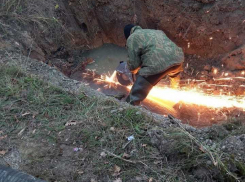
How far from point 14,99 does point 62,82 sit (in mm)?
878

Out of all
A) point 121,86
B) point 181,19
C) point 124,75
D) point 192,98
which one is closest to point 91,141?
point 124,75

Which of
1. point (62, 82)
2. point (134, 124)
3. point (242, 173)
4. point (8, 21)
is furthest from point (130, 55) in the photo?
point (242, 173)

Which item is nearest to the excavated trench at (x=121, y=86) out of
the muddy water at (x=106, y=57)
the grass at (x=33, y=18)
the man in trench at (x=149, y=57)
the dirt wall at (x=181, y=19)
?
the muddy water at (x=106, y=57)

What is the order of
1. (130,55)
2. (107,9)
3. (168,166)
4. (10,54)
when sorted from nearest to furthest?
(168,166)
(10,54)
(130,55)
(107,9)

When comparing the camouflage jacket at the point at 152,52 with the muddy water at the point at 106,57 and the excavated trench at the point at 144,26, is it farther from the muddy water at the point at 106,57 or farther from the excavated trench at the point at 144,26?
the muddy water at the point at 106,57

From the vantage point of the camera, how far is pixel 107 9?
6387 millimetres

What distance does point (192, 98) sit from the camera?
5.49 meters

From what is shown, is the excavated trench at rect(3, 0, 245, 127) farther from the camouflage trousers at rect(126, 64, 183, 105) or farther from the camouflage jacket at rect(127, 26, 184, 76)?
the camouflage jacket at rect(127, 26, 184, 76)

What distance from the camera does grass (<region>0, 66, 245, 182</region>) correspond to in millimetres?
2514

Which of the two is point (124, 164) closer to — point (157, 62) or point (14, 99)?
point (14, 99)

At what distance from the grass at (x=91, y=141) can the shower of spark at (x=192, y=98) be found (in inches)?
85.8

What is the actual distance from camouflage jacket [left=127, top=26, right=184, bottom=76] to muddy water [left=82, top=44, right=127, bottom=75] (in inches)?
71.6

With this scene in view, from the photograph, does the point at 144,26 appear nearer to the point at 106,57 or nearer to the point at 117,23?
the point at 117,23

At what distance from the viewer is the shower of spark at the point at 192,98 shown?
5.09 meters
